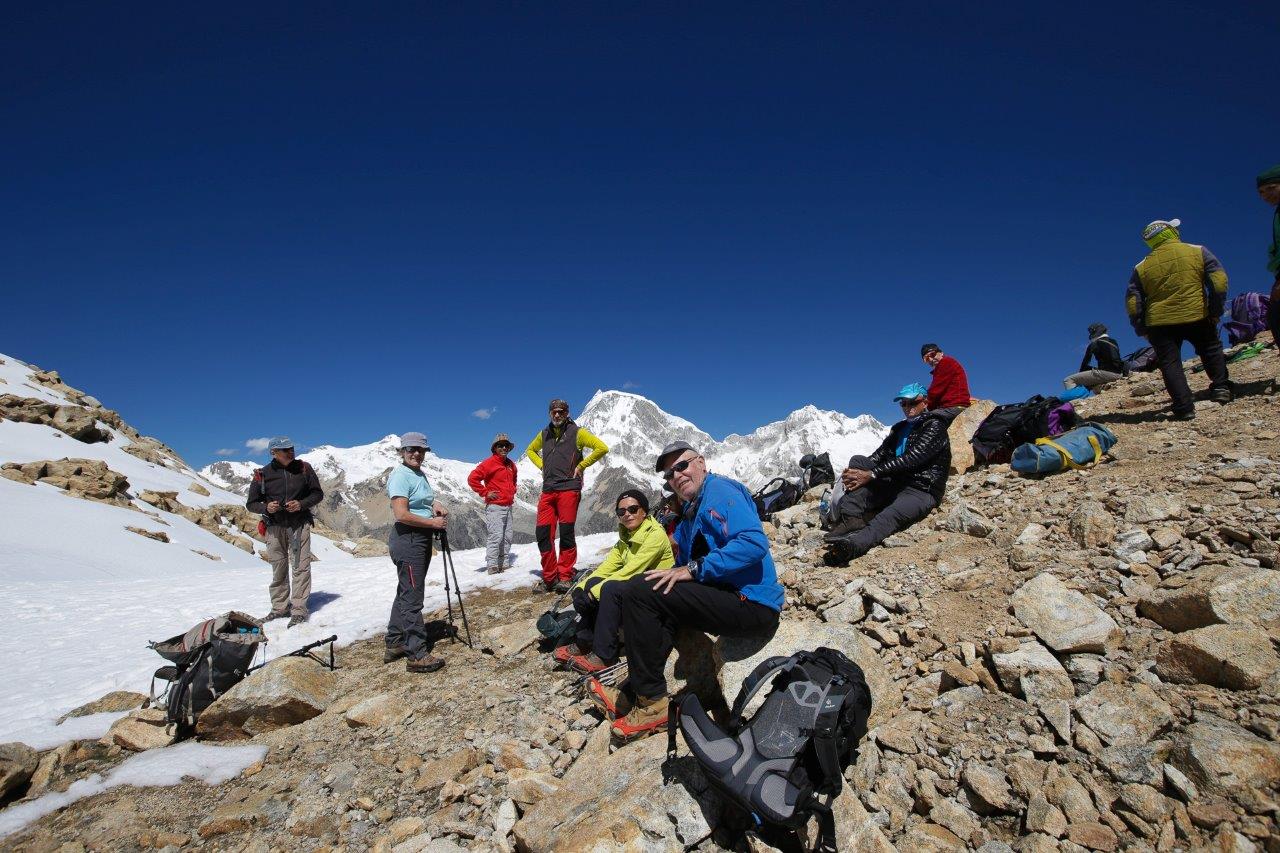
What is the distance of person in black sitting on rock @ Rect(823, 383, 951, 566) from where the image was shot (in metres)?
6.39

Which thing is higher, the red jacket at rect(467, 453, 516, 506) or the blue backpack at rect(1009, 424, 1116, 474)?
the red jacket at rect(467, 453, 516, 506)

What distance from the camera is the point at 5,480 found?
19625 millimetres

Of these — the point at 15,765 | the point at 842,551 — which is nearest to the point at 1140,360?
the point at 842,551

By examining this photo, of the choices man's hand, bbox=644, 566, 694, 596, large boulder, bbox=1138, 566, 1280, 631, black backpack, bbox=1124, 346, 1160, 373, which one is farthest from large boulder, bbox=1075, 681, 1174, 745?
black backpack, bbox=1124, 346, 1160, 373

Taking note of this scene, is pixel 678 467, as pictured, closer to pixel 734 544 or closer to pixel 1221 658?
pixel 734 544

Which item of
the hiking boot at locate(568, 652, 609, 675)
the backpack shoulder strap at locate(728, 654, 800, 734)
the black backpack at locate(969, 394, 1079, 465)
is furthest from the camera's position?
the black backpack at locate(969, 394, 1079, 465)

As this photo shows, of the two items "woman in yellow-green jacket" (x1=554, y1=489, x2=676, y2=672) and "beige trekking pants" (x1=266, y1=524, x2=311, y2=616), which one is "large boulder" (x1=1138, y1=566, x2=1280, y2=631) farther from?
"beige trekking pants" (x1=266, y1=524, x2=311, y2=616)

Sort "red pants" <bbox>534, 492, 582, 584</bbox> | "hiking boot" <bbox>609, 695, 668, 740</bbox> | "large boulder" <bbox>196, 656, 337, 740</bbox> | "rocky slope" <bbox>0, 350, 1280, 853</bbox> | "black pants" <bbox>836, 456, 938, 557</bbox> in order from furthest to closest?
"red pants" <bbox>534, 492, 582, 584</bbox>, "black pants" <bbox>836, 456, 938, 557</bbox>, "large boulder" <bbox>196, 656, 337, 740</bbox>, "hiking boot" <bbox>609, 695, 668, 740</bbox>, "rocky slope" <bbox>0, 350, 1280, 853</bbox>

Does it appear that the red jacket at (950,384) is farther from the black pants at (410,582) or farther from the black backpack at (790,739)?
the black pants at (410,582)

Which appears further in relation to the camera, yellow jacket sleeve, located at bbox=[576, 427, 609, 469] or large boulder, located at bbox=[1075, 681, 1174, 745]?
yellow jacket sleeve, located at bbox=[576, 427, 609, 469]

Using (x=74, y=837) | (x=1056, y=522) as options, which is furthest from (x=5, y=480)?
(x=1056, y=522)

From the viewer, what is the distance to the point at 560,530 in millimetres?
9188

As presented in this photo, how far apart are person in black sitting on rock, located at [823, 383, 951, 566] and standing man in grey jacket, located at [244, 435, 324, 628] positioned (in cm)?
841

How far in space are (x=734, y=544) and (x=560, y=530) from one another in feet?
18.0
